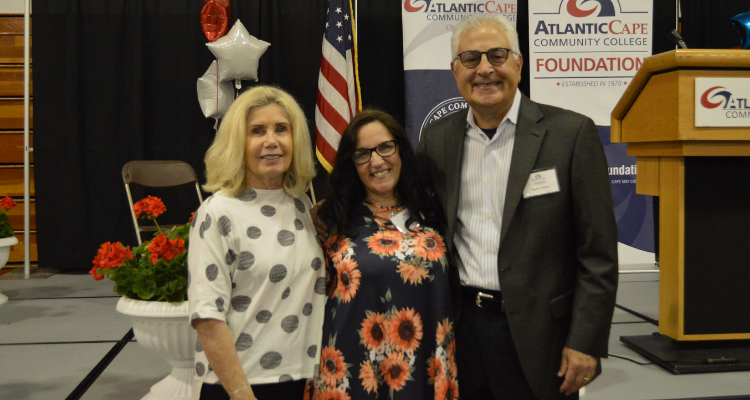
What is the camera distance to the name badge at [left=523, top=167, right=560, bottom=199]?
57.1 inches

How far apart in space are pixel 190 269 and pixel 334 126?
3.25 m

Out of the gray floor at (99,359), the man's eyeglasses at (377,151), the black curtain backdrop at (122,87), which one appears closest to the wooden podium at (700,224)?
the gray floor at (99,359)

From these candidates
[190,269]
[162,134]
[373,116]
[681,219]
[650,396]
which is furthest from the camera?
[162,134]

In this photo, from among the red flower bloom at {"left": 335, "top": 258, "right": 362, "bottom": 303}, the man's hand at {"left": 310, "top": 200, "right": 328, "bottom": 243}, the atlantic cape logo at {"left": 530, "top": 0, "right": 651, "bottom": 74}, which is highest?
the atlantic cape logo at {"left": 530, "top": 0, "right": 651, "bottom": 74}

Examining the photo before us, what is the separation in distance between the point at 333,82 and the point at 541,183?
10.9 feet

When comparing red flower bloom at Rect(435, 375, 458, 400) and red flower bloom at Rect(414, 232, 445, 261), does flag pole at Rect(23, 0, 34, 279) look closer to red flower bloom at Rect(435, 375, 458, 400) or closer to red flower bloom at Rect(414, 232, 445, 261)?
red flower bloom at Rect(414, 232, 445, 261)

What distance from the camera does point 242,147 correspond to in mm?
1475

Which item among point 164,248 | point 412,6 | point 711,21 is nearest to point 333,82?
point 412,6

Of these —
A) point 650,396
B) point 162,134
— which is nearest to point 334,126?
point 162,134

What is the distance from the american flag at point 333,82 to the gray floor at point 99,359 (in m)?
2.05

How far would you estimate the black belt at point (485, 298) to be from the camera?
1.51 meters

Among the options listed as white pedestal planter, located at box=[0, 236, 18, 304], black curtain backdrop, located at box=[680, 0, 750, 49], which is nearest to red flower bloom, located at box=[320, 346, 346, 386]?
white pedestal planter, located at box=[0, 236, 18, 304]

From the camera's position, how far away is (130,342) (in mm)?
3180

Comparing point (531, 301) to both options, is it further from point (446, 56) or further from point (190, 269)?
point (446, 56)
